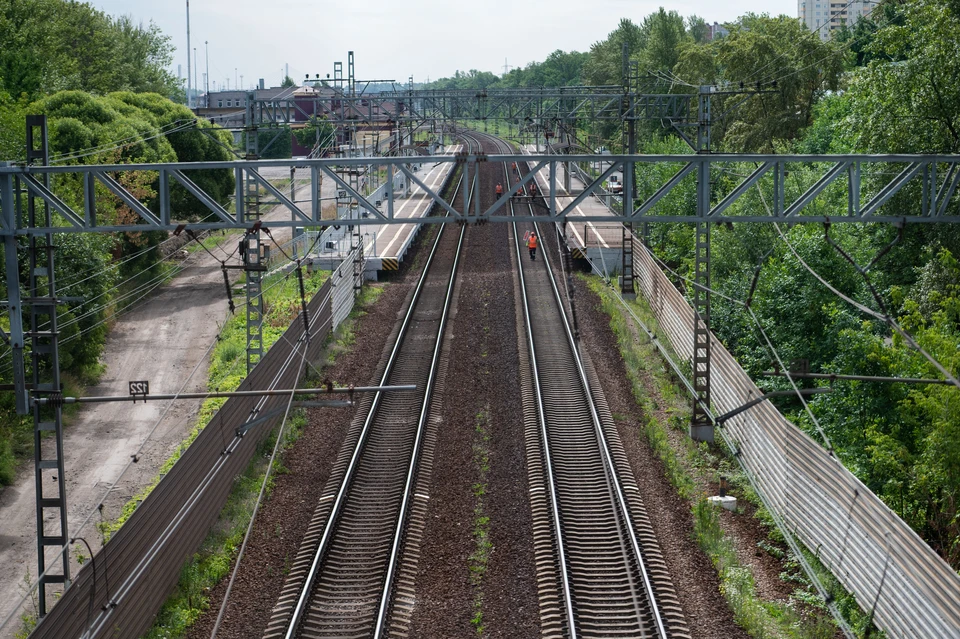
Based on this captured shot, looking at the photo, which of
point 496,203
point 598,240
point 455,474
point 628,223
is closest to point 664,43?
point 598,240

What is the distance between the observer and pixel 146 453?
1733cm

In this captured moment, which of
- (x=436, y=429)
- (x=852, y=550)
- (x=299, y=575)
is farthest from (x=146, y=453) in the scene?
(x=852, y=550)

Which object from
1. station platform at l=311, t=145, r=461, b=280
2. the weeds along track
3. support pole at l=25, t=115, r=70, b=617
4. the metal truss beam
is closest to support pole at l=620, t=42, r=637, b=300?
station platform at l=311, t=145, r=461, b=280

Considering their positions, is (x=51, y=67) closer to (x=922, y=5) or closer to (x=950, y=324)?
(x=922, y=5)

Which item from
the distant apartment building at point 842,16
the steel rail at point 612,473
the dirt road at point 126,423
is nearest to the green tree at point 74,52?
the dirt road at point 126,423

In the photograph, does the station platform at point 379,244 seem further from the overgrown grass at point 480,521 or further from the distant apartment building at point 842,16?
the distant apartment building at point 842,16

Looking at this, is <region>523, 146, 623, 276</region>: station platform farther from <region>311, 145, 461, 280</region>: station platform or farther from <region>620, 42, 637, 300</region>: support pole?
<region>311, 145, 461, 280</region>: station platform

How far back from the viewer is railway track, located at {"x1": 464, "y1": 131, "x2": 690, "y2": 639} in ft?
35.7

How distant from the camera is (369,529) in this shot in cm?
1338

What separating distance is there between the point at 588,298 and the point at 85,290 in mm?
13241

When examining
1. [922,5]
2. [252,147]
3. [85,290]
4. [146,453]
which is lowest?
[146,453]

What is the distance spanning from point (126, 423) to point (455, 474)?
24.8 feet

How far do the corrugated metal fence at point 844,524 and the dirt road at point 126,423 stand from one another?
9386mm

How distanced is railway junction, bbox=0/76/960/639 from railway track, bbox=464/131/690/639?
4 centimetres
